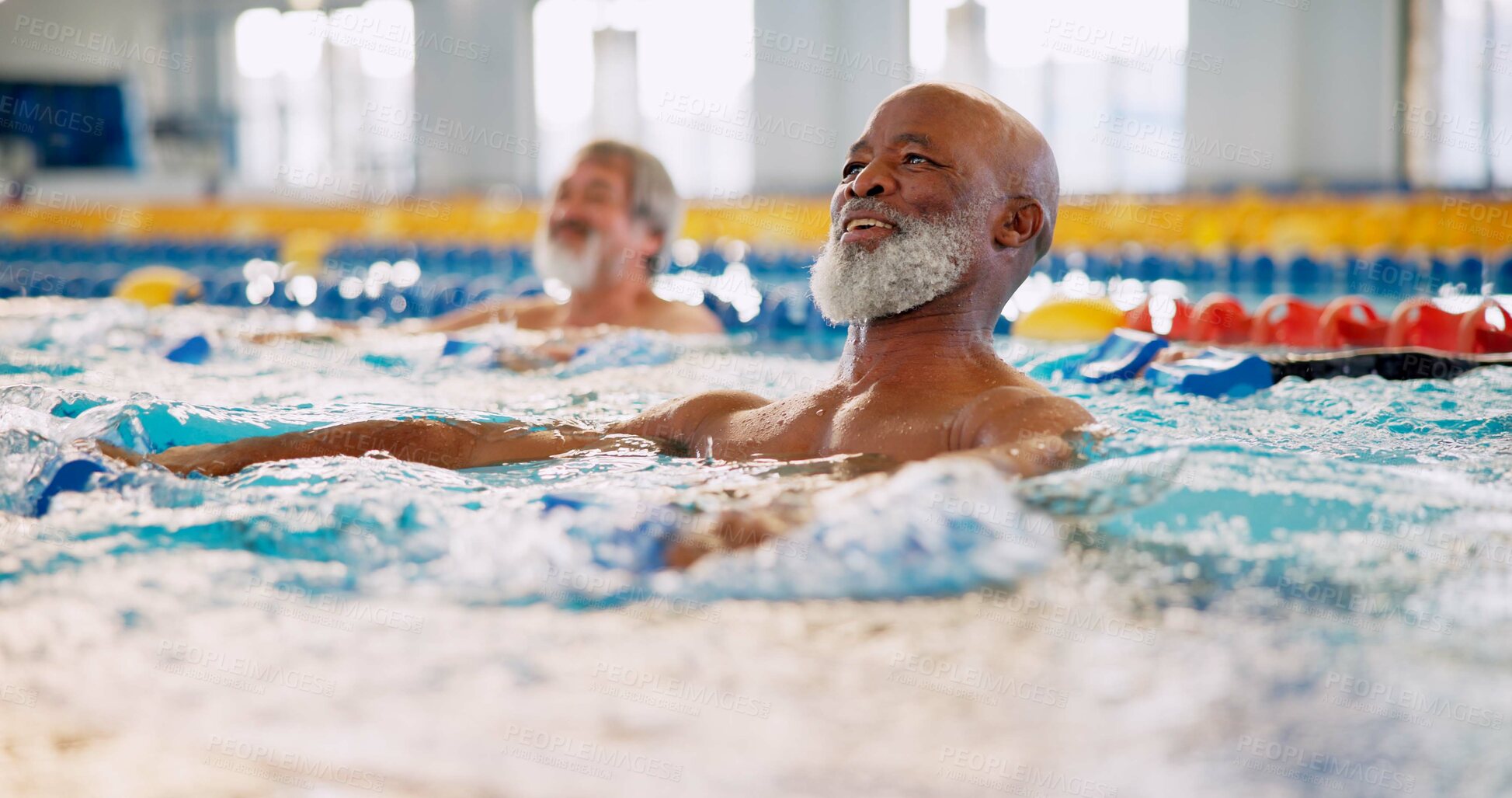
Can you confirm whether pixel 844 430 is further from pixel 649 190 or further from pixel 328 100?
pixel 328 100

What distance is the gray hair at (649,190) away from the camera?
499cm

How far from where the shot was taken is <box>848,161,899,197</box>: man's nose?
2.32m

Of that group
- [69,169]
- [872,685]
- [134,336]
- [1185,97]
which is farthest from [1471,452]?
[69,169]

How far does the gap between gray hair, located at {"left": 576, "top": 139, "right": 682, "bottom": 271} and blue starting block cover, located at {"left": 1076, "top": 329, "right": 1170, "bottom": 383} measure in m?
1.91

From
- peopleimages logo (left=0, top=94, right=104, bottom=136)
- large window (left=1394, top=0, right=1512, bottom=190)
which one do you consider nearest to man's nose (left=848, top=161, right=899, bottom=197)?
large window (left=1394, top=0, right=1512, bottom=190)

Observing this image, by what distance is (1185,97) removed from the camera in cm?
1456

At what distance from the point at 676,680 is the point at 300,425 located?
5.41ft

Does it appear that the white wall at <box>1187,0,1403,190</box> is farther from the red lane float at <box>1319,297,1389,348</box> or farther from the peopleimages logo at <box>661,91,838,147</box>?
the red lane float at <box>1319,297,1389,348</box>

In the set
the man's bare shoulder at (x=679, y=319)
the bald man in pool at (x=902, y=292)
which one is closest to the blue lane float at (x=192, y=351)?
the man's bare shoulder at (x=679, y=319)

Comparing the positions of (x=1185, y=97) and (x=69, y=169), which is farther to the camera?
(x=69, y=169)

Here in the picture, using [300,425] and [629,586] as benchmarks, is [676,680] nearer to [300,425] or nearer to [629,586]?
[629,586]

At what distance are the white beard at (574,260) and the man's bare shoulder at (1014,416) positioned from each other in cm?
293

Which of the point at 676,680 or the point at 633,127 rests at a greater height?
the point at 633,127

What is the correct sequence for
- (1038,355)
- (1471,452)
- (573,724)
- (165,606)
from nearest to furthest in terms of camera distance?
(573,724)
(165,606)
(1471,452)
(1038,355)
